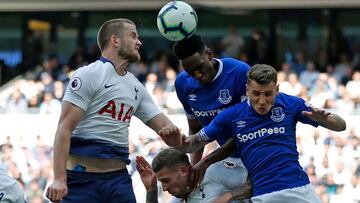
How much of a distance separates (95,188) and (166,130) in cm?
64

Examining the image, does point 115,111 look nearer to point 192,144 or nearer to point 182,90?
point 192,144

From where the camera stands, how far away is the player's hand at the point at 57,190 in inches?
222

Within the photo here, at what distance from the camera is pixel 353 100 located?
590 inches

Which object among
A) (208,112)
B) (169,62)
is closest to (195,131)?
(208,112)

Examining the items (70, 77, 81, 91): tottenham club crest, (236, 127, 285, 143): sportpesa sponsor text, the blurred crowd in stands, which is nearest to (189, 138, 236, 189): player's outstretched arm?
(236, 127, 285, 143): sportpesa sponsor text

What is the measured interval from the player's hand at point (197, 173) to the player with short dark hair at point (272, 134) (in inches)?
18.3

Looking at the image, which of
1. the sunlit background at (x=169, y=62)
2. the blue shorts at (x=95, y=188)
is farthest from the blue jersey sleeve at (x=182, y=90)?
the sunlit background at (x=169, y=62)

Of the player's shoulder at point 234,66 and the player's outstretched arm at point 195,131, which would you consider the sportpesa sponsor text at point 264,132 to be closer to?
the player's shoulder at point 234,66

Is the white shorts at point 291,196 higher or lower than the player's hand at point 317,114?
lower

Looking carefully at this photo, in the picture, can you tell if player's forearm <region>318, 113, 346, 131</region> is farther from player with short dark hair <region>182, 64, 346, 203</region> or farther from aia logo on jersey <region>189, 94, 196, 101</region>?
aia logo on jersey <region>189, 94, 196, 101</region>

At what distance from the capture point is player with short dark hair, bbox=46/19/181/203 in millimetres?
5859

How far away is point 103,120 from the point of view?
598cm

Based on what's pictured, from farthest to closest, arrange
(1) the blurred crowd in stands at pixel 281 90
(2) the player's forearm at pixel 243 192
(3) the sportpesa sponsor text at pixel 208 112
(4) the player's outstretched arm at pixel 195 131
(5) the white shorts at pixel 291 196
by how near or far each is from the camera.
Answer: (1) the blurred crowd in stands at pixel 281 90
(4) the player's outstretched arm at pixel 195 131
(3) the sportpesa sponsor text at pixel 208 112
(2) the player's forearm at pixel 243 192
(5) the white shorts at pixel 291 196

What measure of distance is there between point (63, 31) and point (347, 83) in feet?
33.0
